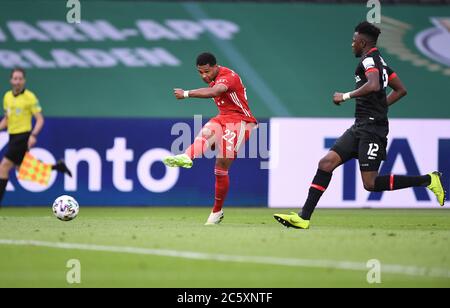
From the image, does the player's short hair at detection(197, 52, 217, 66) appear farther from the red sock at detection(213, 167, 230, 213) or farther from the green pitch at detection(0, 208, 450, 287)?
the green pitch at detection(0, 208, 450, 287)

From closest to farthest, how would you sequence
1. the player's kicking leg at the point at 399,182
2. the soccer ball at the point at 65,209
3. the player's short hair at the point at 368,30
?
the player's short hair at the point at 368,30, the player's kicking leg at the point at 399,182, the soccer ball at the point at 65,209

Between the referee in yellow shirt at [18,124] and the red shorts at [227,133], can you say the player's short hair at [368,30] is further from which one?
the referee in yellow shirt at [18,124]

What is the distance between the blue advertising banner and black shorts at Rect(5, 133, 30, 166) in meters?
1.73

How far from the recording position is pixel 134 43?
73.4ft

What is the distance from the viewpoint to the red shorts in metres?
11.7

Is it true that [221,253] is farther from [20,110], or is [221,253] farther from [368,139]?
[20,110]

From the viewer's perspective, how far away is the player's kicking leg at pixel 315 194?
35.4 ft

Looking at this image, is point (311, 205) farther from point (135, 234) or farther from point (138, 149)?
point (138, 149)

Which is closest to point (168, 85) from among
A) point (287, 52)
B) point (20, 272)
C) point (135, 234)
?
point (287, 52)

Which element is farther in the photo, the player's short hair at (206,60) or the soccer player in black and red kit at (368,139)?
the player's short hair at (206,60)

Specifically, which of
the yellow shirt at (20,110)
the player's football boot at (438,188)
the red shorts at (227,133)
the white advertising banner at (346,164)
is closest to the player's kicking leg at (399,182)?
the player's football boot at (438,188)

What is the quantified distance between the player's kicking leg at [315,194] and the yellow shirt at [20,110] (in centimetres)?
520

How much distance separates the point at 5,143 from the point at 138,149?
222 centimetres

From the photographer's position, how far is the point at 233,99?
11.8 meters
